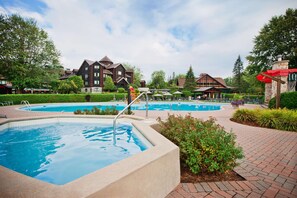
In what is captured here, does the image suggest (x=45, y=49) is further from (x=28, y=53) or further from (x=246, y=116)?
(x=246, y=116)

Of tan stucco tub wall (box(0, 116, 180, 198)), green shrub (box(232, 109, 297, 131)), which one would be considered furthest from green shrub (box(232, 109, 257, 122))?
tan stucco tub wall (box(0, 116, 180, 198))

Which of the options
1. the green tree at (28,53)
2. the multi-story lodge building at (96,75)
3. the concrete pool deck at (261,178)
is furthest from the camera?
the multi-story lodge building at (96,75)

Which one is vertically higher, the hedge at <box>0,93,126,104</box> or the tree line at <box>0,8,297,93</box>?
the tree line at <box>0,8,297,93</box>

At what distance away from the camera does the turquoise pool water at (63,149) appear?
4102mm

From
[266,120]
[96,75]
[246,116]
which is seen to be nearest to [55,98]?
[96,75]

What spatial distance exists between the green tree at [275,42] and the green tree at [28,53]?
3610 centimetres

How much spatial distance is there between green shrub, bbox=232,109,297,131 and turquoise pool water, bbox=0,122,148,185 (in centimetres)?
648

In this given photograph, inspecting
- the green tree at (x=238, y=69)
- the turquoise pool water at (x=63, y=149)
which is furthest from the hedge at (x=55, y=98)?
the green tree at (x=238, y=69)

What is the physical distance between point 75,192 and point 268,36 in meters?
32.7

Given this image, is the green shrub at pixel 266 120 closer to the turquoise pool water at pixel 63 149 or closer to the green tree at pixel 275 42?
the turquoise pool water at pixel 63 149

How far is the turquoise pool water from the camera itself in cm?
410

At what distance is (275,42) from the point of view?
991 inches

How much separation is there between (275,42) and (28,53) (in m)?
40.1

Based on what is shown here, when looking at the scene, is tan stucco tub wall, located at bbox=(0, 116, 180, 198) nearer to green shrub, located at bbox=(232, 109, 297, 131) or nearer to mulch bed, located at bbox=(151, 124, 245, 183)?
mulch bed, located at bbox=(151, 124, 245, 183)
